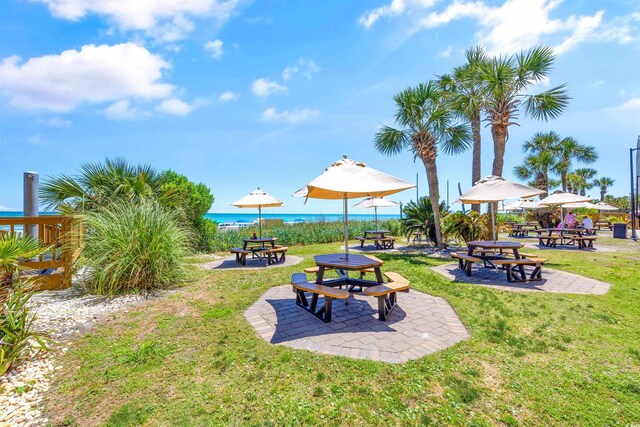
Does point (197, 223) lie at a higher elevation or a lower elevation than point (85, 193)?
lower

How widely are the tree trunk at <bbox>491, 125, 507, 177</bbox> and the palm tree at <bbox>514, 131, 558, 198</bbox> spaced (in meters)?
14.0

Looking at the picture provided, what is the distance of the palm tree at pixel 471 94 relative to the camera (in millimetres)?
10588

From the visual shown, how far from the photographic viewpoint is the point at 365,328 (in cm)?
338

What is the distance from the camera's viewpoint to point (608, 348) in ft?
9.18

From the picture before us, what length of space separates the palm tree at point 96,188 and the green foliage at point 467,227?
8.80m

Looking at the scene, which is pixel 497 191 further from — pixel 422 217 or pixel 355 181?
pixel 422 217

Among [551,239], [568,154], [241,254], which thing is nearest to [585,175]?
[568,154]

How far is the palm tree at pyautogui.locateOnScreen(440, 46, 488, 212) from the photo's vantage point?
34.7ft

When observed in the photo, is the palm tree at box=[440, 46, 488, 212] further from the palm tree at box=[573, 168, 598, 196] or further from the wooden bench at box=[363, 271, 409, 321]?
the palm tree at box=[573, 168, 598, 196]

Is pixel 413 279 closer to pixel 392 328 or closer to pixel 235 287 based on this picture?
pixel 392 328

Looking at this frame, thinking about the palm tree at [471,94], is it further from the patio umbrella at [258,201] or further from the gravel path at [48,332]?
the gravel path at [48,332]

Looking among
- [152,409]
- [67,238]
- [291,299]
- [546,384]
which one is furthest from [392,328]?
[67,238]

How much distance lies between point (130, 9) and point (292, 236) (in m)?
9.83

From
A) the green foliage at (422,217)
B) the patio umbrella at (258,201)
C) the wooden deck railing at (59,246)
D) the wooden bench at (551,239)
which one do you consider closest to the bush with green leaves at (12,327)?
the wooden deck railing at (59,246)
